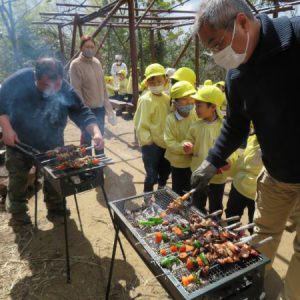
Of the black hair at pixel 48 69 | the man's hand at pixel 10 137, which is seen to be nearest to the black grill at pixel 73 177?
the man's hand at pixel 10 137

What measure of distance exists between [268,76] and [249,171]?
144 cm

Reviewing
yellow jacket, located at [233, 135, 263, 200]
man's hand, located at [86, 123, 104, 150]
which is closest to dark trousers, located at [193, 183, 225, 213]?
yellow jacket, located at [233, 135, 263, 200]

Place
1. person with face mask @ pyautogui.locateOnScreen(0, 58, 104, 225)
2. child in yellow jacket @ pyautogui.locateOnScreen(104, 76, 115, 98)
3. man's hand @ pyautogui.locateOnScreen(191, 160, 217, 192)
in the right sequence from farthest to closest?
child in yellow jacket @ pyautogui.locateOnScreen(104, 76, 115, 98), person with face mask @ pyautogui.locateOnScreen(0, 58, 104, 225), man's hand @ pyautogui.locateOnScreen(191, 160, 217, 192)

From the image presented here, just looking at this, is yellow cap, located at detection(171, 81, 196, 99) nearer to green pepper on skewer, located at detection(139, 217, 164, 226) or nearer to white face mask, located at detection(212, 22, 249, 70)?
white face mask, located at detection(212, 22, 249, 70)

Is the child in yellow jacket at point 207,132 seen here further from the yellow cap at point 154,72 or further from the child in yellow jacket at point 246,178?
the yellow cap at point 154,72

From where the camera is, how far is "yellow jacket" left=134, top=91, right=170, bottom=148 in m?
3.93

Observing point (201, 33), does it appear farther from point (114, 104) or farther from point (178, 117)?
point (114, 104)

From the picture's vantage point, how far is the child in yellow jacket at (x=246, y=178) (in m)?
3.00

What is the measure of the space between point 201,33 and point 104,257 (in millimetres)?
2661

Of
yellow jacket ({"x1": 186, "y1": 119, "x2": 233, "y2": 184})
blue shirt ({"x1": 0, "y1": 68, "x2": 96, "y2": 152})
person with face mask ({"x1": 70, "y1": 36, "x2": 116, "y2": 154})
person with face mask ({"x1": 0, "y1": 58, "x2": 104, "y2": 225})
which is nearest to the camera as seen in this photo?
yellow jacket ({"x1": 186, "y1": 119, "x2": 233, "y2": 184})

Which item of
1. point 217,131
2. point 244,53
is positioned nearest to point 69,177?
point 217,131

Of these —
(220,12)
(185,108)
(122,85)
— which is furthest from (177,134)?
(122,85)

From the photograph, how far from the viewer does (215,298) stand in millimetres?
1627

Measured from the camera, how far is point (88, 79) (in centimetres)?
534
